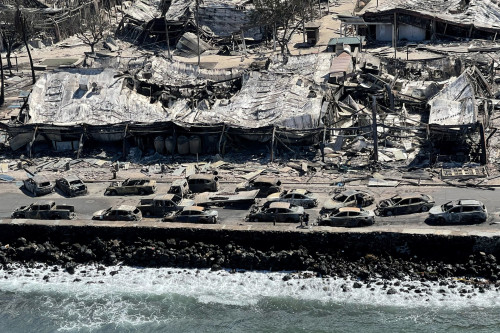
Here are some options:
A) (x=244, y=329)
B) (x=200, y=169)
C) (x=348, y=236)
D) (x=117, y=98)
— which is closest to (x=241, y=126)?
(x=200, y=169)

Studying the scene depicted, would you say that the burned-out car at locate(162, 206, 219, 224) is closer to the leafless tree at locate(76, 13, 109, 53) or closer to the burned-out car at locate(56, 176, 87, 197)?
the burned-out car at locate(56, 176, 87, 197)

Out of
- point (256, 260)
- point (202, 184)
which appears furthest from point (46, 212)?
point (256, 260)

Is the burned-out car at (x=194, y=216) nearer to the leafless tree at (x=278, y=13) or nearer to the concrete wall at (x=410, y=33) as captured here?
the leafless tree at (x=278, y=13)

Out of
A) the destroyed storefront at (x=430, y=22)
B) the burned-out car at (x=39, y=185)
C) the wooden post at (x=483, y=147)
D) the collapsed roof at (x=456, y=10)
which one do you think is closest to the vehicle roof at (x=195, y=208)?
the burned-out car at (x=39, y=185)

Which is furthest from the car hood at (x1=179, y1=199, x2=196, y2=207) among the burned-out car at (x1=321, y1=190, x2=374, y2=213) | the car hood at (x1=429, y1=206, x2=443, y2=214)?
the car hood at (x1=429, y1=206, x2=443, y2=214)

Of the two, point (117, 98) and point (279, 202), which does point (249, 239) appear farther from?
point (117, 98)
